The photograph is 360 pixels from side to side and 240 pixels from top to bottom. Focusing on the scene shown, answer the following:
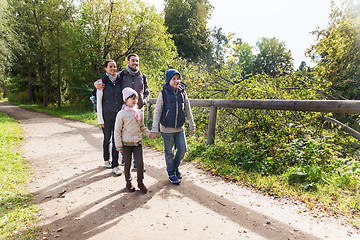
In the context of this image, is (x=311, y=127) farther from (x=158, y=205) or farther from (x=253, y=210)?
(x=158, y=205)

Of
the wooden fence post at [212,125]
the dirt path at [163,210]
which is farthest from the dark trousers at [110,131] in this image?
the wooden fence post at [212,125]

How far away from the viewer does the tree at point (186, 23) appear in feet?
90.9

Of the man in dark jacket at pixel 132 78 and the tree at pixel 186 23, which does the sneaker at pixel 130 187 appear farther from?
the tree at pixel 186 23

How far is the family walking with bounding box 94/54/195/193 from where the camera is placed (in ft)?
11.4

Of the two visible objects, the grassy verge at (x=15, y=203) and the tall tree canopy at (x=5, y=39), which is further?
the tall tree canopy at (x=5, y=39)

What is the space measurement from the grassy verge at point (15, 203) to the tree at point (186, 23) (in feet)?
80.2

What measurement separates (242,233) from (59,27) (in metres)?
22.5

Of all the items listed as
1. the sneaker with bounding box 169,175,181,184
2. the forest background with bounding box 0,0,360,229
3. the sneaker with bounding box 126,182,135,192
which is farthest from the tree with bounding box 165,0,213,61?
the sneaker with bounding box 126,182,135,192

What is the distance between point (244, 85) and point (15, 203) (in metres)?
5.17

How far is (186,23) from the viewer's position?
28.4 m

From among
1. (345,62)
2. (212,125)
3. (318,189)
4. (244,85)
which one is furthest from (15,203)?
(345,62)

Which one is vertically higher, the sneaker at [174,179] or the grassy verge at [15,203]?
the sneaker at [174,179]

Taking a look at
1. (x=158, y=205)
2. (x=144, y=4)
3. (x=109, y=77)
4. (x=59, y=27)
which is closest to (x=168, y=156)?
(x=158, y=205)

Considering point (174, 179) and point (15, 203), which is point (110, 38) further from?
point (15, 203)
